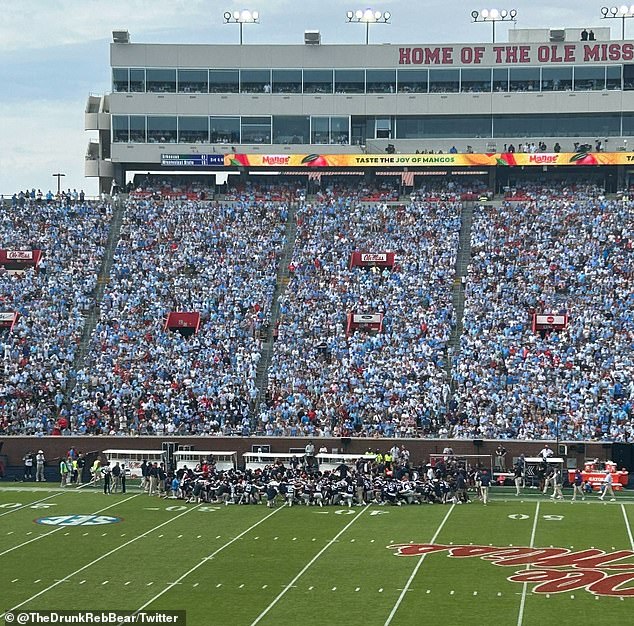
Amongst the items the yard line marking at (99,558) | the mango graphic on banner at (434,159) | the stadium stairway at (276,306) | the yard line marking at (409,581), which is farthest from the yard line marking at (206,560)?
the mango graphic on banner at (434,159)

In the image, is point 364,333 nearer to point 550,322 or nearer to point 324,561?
point 550,322

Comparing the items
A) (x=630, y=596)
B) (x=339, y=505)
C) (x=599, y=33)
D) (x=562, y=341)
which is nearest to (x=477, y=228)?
(x=562, y=341)

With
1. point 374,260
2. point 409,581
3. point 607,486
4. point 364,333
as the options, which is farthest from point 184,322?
point 409,581

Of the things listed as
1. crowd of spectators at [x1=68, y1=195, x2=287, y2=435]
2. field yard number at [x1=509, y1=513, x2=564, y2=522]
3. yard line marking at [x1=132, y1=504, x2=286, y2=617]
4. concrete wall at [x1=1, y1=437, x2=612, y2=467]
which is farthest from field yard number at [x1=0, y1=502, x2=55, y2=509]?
field yard number at [x1=509, y1=513, x2=564, y2=522]

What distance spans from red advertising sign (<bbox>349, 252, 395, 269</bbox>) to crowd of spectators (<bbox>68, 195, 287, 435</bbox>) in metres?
3.45

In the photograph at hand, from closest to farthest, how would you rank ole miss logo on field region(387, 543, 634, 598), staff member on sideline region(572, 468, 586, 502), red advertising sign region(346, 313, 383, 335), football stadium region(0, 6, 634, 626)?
ole miss logo on field region(387, 543, 634, 598) < football stadium region(0, 6, 634, 626) < staff member on sideline region(572, 468, 586, 502) < red advertising sign region(346, 313, 383, 335)

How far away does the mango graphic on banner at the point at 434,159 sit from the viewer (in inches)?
2327

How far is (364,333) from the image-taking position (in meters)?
48.8

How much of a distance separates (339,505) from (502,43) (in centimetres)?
3261

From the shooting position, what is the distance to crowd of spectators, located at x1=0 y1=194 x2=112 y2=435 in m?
46.4

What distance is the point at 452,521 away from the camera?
3250cm

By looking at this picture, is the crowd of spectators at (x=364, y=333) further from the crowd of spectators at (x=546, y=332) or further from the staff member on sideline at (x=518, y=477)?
the staff member on sideline at (x=518, y=477)

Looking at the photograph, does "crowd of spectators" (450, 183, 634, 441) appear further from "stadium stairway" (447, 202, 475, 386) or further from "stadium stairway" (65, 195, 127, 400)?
"stadium stairway" (65, 195, 127, 400)

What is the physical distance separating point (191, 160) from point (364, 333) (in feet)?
57.0
